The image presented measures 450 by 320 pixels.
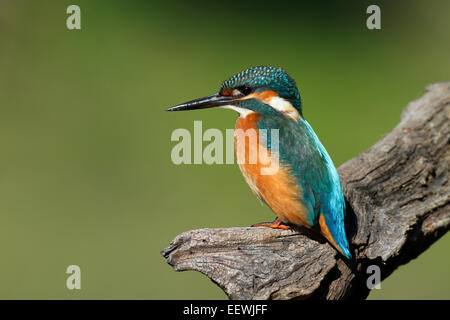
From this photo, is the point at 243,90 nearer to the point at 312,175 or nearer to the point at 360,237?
the point at 312,175

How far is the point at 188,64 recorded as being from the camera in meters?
5.21

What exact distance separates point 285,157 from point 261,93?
28 centimetres

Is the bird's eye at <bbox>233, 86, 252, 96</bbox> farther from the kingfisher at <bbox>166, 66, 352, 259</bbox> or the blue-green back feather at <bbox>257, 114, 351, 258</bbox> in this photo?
the blue-green back feather at <bbox>257, 114, 351, 258</bbox>

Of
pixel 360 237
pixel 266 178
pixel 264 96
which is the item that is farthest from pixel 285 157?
pixel 360 237

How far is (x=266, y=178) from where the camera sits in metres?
2.04

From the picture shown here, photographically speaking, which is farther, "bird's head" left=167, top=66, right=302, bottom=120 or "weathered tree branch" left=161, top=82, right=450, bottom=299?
"bird's head" left=167, top=66, right=302, bottom=120

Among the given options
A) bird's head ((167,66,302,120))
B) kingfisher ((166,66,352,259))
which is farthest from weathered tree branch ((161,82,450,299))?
bird's head ((167,66,302,120))

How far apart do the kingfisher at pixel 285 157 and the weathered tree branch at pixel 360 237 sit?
9 centimetres

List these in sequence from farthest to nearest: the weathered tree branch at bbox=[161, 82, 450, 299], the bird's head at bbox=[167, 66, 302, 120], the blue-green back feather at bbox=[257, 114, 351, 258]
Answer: the bird's head at bbox=[167, 66, 302, 120] < the blue-green back feather at bbox=[257, 114, 351, 258] < the weathered tree branch at bbox=[161, 82, 450, 299]

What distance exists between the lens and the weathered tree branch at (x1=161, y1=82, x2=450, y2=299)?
183 centimetres

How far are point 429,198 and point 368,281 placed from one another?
542 mm

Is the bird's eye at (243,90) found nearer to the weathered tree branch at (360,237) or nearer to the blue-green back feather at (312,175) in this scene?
the blue-green back feather at (312,175)

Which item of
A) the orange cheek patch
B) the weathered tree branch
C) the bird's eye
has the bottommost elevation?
the weathered tree branch

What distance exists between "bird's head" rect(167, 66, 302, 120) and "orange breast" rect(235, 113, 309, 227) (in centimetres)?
5
